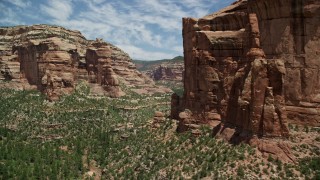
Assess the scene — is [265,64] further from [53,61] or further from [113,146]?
[53,61]

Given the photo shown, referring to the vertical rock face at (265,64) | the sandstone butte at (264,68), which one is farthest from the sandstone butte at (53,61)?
the vertical rock face at (265,64)

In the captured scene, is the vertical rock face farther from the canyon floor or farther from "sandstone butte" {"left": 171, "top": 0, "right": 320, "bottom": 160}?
the canyon floor

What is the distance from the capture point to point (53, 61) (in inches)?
4877

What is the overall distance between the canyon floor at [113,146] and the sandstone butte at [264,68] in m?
2.77

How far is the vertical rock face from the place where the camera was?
162 feet

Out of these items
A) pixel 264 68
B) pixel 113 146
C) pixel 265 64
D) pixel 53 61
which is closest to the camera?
pixel 264 68

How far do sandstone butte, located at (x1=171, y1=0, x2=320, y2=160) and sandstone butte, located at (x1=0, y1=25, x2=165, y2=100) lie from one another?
237ft

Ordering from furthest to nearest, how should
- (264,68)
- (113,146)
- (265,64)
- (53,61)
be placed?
(53,61) → (113,146) → (265,64) → (264,68)

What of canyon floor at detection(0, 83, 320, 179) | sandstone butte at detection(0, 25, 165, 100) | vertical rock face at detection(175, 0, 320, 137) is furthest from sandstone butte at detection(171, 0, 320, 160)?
sandstone butte at detection(0, 25, 165, 100)

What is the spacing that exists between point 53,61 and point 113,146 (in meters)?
48.9

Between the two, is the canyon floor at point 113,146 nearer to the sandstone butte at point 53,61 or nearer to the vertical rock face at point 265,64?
the vertical rock face at point 265,64

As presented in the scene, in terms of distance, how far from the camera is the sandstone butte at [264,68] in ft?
162

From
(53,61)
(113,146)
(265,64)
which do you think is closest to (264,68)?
(265,64)

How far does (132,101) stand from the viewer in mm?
146000
